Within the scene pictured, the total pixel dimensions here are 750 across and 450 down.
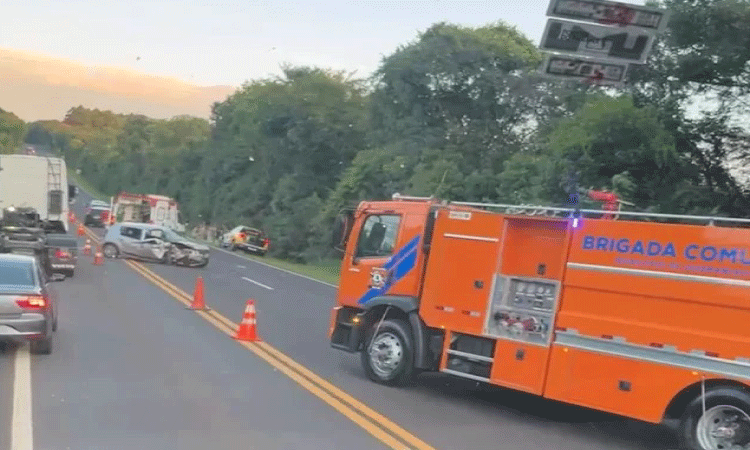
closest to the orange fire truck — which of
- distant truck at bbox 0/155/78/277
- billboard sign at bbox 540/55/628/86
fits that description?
billboard sign at bbox 540/55/628/86

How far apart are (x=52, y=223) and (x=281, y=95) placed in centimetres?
4055

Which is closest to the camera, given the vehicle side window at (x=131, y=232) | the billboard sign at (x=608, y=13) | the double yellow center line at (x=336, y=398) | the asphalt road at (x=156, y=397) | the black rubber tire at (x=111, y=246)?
the asphalt road at (x=156, y=397)

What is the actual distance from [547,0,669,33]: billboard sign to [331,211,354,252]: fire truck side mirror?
455cm

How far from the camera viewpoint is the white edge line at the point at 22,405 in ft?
29.9

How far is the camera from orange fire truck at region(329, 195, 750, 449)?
10055 millimetres

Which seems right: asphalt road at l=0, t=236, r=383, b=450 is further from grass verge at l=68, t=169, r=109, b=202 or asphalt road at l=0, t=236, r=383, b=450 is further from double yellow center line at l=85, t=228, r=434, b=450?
grass verge at l=68, t=169, r=109, b=202

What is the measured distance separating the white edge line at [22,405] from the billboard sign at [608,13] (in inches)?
266

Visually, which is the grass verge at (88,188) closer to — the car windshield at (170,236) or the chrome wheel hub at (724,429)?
the car windshield at (170,236)

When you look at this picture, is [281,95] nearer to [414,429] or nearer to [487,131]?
[487,131]

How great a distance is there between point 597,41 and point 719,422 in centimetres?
440

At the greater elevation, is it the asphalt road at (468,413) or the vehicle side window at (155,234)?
the vehicle side window at (155,234)

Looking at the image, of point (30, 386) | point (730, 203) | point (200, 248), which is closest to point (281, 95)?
point (200, 248)

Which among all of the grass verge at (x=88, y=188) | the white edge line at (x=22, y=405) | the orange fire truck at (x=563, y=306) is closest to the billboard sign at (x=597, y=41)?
the orange fire truck at (x=563, y=306)

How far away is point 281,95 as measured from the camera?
7369cm
